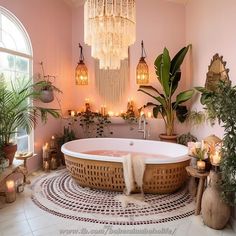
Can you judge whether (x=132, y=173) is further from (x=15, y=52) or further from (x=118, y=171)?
(x=15, y=52)

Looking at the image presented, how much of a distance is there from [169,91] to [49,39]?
2647 millimetres

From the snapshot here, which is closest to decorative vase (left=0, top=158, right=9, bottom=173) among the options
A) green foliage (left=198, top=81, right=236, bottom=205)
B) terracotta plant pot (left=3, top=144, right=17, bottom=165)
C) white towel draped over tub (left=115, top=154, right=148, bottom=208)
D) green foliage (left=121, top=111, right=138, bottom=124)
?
terracotta plant pot (left=3, top=144, right=17, bottom=165)

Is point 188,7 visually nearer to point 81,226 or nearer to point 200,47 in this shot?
point 200,47

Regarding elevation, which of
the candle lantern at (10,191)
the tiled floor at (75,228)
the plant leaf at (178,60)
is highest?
the plant leaf at (178,60)

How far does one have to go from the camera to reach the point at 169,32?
5.07 meters

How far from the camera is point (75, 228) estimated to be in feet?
8.20

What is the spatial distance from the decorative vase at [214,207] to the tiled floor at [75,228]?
3.3 inches

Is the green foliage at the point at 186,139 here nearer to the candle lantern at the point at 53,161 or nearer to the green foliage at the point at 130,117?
the green foliage at the point at 130,117

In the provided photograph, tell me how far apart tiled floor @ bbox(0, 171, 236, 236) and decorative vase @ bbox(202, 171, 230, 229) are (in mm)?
84

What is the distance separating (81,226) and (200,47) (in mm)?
3553

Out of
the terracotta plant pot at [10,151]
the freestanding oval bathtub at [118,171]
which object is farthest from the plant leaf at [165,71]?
the terracotta plant pot at [10,151]

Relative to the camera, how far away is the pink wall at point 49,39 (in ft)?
13.2

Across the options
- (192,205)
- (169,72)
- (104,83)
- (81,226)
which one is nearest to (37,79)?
(104,83)

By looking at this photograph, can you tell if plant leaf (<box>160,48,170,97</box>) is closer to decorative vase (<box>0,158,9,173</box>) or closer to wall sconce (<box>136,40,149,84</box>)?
wall sconce (<box>136,40,149,84</box>)
